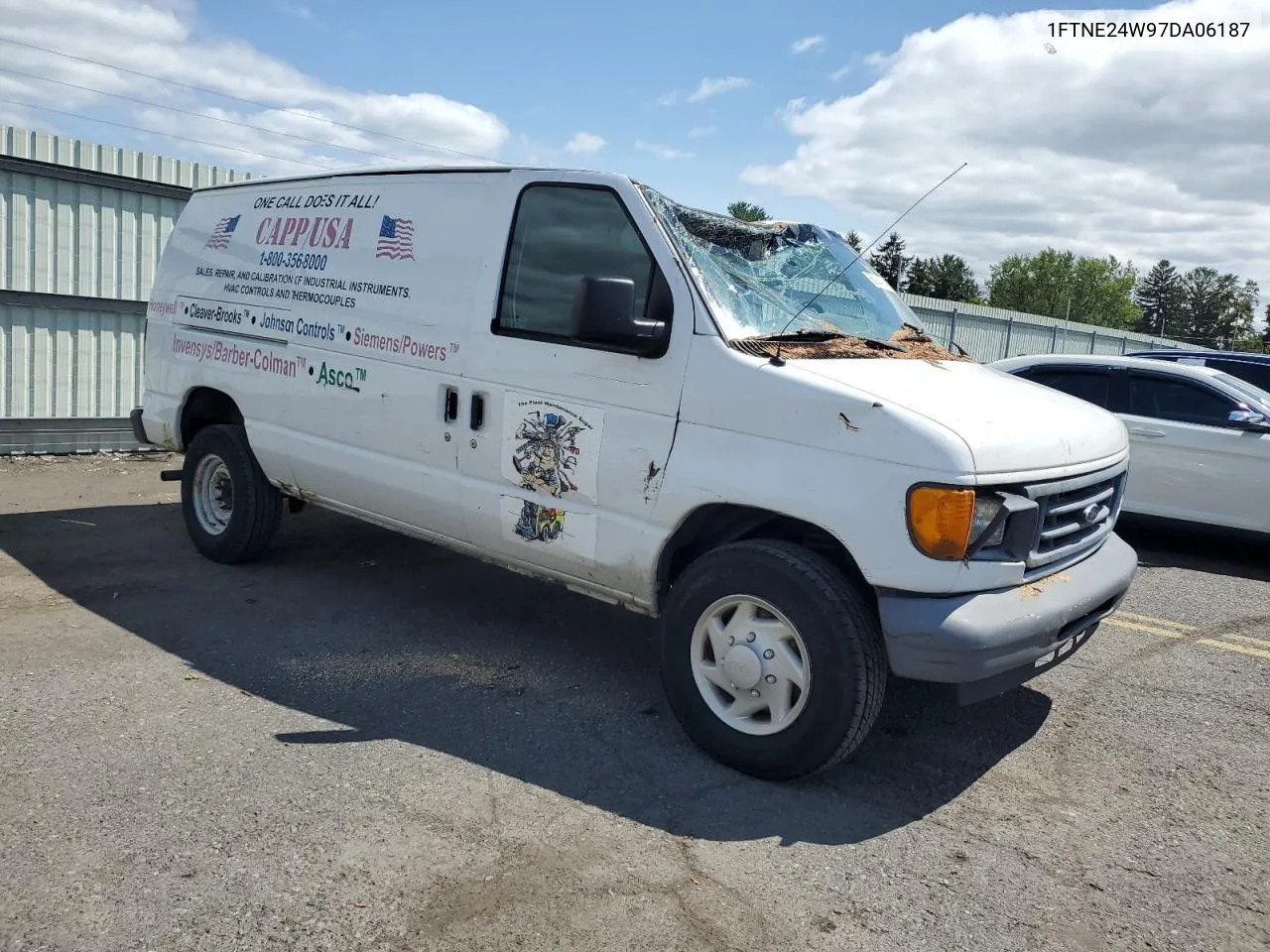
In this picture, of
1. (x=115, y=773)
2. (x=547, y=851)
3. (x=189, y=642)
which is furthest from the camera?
(x=189, y=642)

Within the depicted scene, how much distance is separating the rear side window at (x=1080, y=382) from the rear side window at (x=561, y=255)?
551 centimetres

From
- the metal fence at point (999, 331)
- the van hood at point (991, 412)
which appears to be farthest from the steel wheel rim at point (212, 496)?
the metal fence at point (999, 331)

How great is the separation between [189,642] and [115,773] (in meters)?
1.44

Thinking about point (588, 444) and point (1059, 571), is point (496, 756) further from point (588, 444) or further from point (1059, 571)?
point (1059, 571)

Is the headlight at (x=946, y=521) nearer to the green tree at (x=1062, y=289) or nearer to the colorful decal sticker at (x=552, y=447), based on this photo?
the colorful decal sticker at (x=552, y=447)

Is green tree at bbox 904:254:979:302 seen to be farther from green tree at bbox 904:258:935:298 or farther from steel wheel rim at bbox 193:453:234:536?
steel wheel rim at bbox 193:453:234:536

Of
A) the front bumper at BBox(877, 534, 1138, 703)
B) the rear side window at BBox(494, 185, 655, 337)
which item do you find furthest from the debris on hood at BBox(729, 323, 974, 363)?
the front bumper at BBox(877, 534, 1138, 703)

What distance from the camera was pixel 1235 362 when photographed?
9.72 m

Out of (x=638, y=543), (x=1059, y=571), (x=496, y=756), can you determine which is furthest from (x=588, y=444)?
(x=1059, y=571)

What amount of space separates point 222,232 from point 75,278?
14.9ft

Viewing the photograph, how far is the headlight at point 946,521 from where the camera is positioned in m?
3.29

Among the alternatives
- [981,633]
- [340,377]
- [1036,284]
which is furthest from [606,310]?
[1036,284]

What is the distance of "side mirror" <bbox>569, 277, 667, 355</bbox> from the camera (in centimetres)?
374

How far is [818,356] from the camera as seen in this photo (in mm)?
3955
